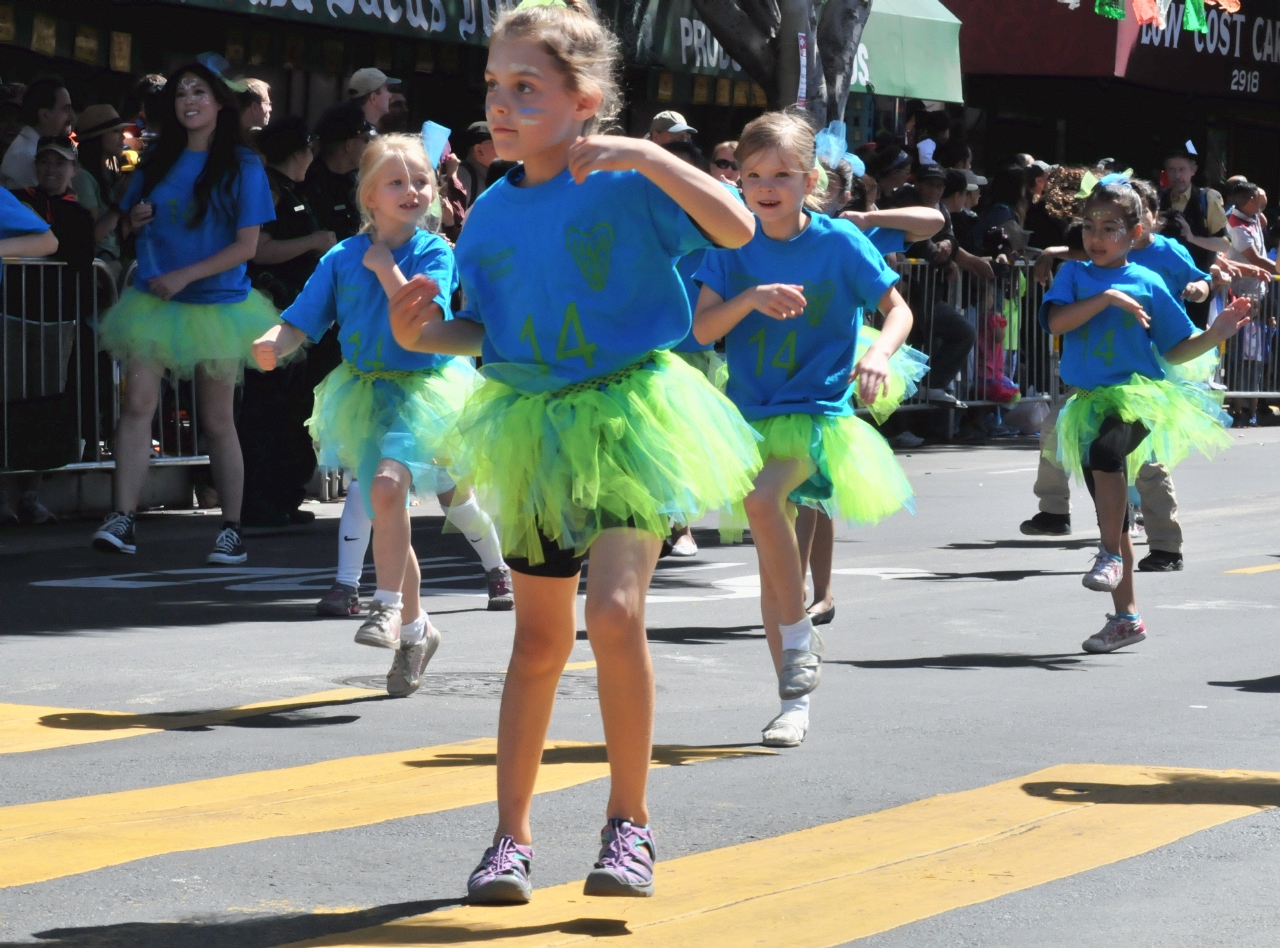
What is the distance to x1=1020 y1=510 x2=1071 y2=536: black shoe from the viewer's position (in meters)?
12.4

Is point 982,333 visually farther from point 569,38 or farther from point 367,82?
point 569,38

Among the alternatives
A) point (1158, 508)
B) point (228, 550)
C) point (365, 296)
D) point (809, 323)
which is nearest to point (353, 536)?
point (365, 296)

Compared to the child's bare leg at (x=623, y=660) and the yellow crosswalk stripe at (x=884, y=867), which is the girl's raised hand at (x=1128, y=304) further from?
the child's bare leg at (x=623, y=660)

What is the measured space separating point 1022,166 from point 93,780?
48.5ft

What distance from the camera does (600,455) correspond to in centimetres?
480

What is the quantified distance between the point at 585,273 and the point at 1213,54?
23.9 m

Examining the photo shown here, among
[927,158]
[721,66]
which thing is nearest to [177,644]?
[721,66]

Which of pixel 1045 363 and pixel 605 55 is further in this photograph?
pixel 1045 363

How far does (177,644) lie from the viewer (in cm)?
858

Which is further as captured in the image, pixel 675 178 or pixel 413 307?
pixel 413 307

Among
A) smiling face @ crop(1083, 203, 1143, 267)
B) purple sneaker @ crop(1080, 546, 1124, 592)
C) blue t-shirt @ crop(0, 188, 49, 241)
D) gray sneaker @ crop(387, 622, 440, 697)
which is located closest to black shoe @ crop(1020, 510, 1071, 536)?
smiling face @ crop(1083, 203, 1143, 267)

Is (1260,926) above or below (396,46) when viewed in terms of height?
below

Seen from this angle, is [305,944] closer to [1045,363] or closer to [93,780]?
[93,780]

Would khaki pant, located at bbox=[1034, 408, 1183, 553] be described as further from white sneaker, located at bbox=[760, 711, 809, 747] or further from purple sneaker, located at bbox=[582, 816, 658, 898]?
purple sneaker, located at bbox=[582, 816, 658, 898]
